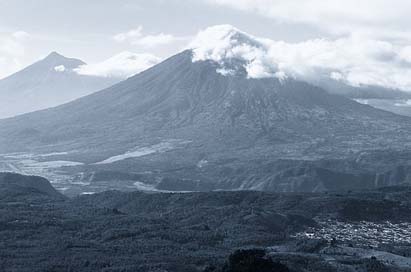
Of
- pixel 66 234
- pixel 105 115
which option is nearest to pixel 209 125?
pixel 105 115

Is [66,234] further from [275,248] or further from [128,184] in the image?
[128,184]

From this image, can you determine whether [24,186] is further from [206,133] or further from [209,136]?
[206,133]

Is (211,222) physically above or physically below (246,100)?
below

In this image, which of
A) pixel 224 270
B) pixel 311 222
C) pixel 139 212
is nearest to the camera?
pixel 224 270

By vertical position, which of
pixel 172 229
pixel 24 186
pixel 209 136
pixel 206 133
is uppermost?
pixel 206 133

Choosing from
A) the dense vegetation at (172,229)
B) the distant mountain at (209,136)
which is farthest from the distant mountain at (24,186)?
the distant mountain at (209,136)

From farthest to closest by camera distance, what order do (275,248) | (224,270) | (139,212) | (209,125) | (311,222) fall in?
(209,125), (139,212), (311,222), (275,248), (224,270)

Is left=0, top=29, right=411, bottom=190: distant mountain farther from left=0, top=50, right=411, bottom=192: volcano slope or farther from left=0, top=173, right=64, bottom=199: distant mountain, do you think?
left=0, top=173, right=64, bottom=199: distant mountain

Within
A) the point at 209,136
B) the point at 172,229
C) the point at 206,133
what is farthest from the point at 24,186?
the point at 206,133

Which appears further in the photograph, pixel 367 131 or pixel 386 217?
pixel 367 131
